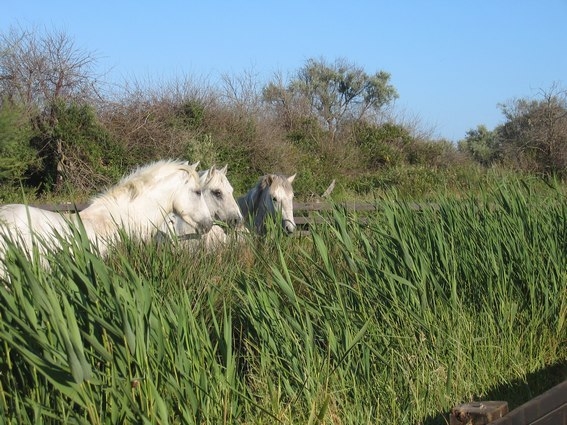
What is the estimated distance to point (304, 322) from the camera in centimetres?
483

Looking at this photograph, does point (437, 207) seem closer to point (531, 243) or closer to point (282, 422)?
point (531, 243)

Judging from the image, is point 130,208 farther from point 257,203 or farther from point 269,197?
point 257,203

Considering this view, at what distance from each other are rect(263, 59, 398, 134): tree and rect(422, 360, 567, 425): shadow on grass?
23.6 meters

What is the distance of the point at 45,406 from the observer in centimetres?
334

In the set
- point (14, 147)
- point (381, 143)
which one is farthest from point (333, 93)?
point (14, 147)

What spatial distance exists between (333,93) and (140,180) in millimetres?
30094

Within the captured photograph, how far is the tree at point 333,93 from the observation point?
99.6ft

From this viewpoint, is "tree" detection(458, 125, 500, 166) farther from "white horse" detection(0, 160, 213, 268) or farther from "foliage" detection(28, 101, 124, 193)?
"white horse" detection(0, 160, 213, 268)

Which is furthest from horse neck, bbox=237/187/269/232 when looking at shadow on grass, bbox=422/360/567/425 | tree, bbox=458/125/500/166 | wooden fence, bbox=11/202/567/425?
tree, bbox=458/125/500/166

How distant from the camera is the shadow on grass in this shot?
5.35 meters

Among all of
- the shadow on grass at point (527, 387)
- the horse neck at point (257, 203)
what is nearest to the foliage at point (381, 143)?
the horse neck at point (257, 203)

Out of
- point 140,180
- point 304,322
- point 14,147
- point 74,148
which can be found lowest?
point 304,322

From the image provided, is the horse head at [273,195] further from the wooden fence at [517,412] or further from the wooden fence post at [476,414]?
the wooden fence post at [476,414]

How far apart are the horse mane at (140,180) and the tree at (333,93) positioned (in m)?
21.1
